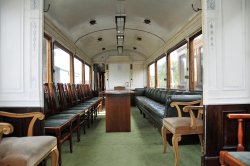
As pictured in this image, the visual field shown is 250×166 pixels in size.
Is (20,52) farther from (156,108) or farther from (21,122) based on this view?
(156,108)

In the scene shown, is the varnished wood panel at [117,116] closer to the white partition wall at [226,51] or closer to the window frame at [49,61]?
the window frame at [49,61]

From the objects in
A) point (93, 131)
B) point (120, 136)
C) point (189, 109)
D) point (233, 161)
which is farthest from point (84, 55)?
point (233, 161)

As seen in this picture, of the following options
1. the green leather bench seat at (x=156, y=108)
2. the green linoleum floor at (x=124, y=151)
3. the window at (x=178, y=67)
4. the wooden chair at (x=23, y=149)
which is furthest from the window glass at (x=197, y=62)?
the wooden chair at (x=23, y=149)

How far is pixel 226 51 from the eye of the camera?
8.32ft

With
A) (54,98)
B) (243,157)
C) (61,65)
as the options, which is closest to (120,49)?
(61,65)

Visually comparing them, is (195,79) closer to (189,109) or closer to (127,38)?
(189,109)

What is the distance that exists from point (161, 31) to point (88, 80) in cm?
511

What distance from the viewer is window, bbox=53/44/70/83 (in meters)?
5.48

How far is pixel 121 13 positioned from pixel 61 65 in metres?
2.27

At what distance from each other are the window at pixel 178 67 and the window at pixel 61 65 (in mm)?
3404

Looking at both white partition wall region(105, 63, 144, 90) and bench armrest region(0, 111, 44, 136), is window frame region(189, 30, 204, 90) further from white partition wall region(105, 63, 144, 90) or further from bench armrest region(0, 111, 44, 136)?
white partition wall region(105, 63, 144, 90)

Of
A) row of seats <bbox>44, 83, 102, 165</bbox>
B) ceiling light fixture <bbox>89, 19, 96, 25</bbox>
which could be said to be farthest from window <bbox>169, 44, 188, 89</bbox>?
row of seats <bbox>44, 83, 102, 165</bbox>

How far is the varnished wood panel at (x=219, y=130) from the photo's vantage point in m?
2.53

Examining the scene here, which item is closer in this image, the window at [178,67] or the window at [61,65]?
the window at [61,65]
